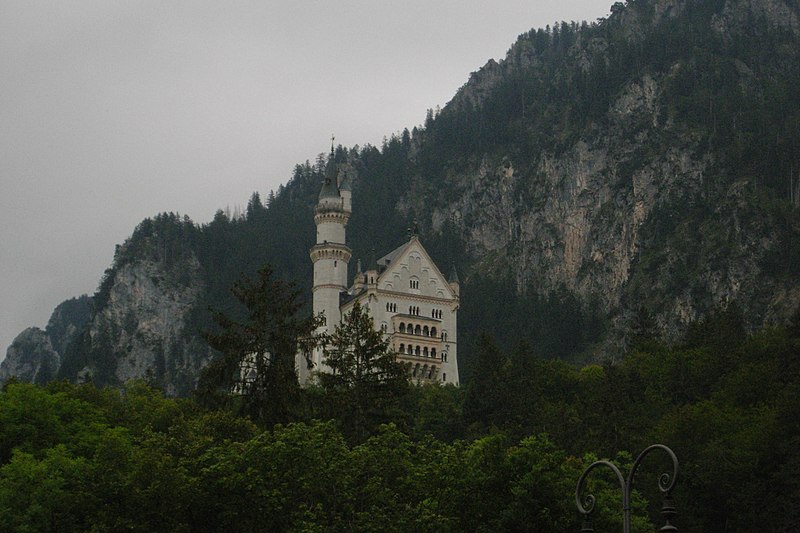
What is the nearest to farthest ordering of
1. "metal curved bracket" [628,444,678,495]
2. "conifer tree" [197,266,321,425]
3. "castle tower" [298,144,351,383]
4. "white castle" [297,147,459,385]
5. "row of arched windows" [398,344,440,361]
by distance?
1. "metal curved bracket" [628,444,678,495]
2. "conifer tree" [197,266,321,425]
3. "row of arched windows" [398,344,440,361]
4. "white castle" [297,147,459,385]
5. "castle tower" [298,144,351,383]

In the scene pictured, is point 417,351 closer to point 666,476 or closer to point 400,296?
point 400,296

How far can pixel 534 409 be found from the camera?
310ft

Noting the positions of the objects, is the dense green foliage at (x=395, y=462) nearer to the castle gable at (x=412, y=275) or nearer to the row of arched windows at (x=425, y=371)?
the row of arched windows at (x=425, y=371)

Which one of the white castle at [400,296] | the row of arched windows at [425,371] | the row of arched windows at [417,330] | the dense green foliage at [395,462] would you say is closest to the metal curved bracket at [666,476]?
the dense green foliage at [395,462]

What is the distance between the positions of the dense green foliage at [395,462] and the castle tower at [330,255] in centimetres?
4815

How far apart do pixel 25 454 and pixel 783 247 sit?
411ft

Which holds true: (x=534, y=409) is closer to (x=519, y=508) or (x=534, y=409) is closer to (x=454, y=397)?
(x=454, y=397)

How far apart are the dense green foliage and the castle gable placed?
1883 inches

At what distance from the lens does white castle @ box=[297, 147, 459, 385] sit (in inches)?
5468

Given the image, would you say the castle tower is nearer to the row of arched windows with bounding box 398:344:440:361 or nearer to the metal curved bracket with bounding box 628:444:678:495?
the row of arched windows with bounding box 398:344:440:361

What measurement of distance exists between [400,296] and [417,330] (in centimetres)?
377

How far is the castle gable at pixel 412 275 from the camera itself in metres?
141

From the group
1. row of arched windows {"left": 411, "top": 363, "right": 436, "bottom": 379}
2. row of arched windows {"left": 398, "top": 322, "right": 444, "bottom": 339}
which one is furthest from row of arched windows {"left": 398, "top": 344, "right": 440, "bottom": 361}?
row of arched windows {"left": 398, "top": 322, "right": 444, "bottom": 339}

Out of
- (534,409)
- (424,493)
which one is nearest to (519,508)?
(424,493)
